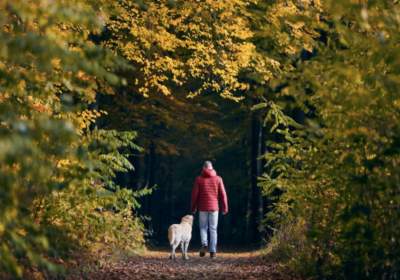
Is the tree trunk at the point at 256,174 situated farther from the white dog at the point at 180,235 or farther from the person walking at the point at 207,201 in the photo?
the white dog at the point at 180,235

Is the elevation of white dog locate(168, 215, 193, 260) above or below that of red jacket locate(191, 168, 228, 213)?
below

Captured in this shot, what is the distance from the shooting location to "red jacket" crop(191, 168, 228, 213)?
20.6m

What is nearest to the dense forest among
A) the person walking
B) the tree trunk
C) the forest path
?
the forest path

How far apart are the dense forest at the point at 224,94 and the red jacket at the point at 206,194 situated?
2134 millimetres

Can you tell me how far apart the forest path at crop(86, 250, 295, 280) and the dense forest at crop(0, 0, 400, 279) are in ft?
1.27

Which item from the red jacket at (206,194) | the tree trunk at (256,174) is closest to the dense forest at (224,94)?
the red jacket at (206,194)

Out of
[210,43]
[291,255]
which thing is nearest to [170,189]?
[210,43]

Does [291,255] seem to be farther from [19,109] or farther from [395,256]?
[19,109]

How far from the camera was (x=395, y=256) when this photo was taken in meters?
10.6

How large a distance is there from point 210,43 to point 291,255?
577cm

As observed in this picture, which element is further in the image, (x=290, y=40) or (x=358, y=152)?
(x=358, y=152)

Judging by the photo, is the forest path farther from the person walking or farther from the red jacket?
the red jacket

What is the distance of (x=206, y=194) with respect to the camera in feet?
67.5

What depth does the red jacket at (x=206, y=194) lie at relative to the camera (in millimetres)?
20562
